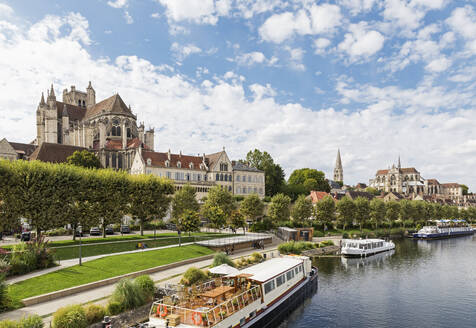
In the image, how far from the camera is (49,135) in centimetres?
10419

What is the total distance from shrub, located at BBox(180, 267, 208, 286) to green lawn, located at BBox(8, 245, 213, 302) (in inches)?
225

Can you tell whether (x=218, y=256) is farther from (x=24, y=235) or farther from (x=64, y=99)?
(x=64, y=99)

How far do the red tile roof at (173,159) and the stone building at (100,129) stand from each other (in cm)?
1372

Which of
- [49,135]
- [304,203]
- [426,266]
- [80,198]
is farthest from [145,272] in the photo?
[49,135]

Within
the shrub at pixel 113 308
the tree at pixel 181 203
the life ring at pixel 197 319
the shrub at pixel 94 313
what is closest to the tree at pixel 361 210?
the tree at pixel 181 203

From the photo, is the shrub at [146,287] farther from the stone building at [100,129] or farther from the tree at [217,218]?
the stone building at [100,129]

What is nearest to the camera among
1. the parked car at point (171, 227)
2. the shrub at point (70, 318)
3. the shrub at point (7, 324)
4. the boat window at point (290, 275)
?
the shrub at point (7, 324)

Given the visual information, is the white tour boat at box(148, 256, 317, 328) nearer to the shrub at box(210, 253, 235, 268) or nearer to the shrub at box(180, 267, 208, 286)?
the shrub at box(180, 267, 208, 286)

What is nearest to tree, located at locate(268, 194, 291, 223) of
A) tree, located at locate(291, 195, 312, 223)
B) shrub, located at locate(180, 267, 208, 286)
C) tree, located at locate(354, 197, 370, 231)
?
tree, located at locate(291, 195, 312, 223)

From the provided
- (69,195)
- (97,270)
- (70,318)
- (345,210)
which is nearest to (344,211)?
(345,210)

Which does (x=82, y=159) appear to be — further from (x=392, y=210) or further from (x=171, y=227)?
(x=392, y=210)

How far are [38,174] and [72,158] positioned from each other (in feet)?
139

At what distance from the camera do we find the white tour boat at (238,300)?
1911 centimetres

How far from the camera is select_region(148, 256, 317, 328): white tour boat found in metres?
19.1
